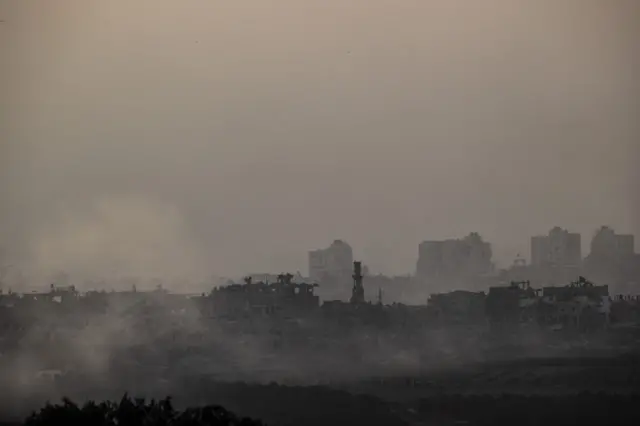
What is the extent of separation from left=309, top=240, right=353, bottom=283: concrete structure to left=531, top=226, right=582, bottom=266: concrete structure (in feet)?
4.31

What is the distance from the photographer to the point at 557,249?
665cm

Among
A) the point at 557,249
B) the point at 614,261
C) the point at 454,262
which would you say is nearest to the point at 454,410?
the point at 454,262

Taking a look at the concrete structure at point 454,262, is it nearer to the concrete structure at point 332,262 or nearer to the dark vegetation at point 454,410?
the concrete structure at point 332,262

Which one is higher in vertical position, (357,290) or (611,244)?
(611,244)

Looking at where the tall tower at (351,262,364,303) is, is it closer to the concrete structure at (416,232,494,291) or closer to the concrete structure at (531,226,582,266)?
the concrete structure at (416,232,494,291)

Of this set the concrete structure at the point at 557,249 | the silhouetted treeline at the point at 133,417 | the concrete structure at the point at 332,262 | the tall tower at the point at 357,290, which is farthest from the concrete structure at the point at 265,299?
the concrete structure at the point at 557,249

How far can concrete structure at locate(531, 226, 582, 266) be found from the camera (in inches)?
261

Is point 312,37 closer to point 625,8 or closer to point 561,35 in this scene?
point 561,35

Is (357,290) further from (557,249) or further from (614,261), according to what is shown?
(614,261)

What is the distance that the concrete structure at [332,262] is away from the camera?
21.8 ft

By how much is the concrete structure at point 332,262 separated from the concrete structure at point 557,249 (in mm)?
1315

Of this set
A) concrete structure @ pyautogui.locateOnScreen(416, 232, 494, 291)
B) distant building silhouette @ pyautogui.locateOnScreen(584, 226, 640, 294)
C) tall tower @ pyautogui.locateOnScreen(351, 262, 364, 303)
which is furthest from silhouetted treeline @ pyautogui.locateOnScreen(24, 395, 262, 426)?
distant building silhouette @ pyautogui.locateOnScreen(584, 226, 640, 294)

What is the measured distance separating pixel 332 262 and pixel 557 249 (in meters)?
1.60

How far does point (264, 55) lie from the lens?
6.76 metres
